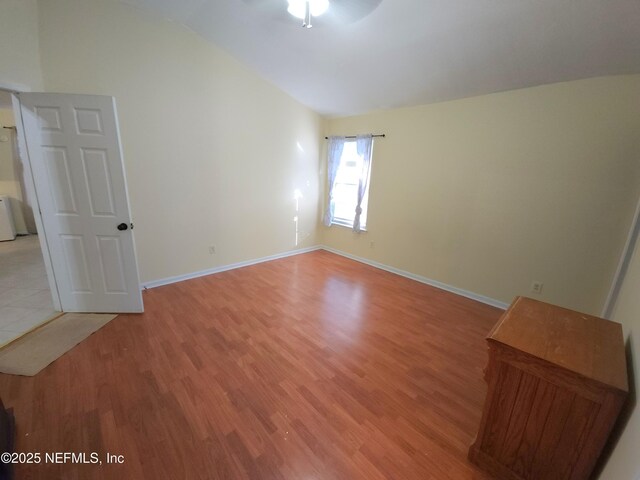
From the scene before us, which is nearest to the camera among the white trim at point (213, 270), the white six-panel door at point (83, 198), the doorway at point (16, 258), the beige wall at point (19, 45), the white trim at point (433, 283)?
the beige wall at point (19, 45)

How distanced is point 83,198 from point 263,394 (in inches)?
94.4

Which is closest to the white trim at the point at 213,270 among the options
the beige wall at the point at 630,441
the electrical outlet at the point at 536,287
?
the electrical outlet at the point at 536,287

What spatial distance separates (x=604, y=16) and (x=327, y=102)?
298 centimetres

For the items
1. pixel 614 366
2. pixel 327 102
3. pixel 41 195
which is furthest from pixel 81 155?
pixel 614 366

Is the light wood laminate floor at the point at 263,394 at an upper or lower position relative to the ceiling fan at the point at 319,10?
lower

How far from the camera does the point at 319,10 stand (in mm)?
1961

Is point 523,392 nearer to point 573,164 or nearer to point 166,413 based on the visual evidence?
point 166,413

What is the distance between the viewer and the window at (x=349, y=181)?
4176 mm

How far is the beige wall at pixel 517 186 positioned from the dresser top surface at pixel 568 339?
163 cm

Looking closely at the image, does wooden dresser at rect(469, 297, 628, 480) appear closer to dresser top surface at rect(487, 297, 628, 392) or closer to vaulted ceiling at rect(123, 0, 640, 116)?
dresser top surface at rect(487, 297, 628, 392)

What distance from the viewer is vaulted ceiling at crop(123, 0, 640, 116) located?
187 cm

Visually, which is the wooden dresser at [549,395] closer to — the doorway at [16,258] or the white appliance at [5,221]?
the doorway at [16,258]

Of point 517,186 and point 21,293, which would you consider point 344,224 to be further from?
point 21,293

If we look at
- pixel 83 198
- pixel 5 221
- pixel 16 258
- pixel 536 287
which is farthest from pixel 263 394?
pixel 5 221
